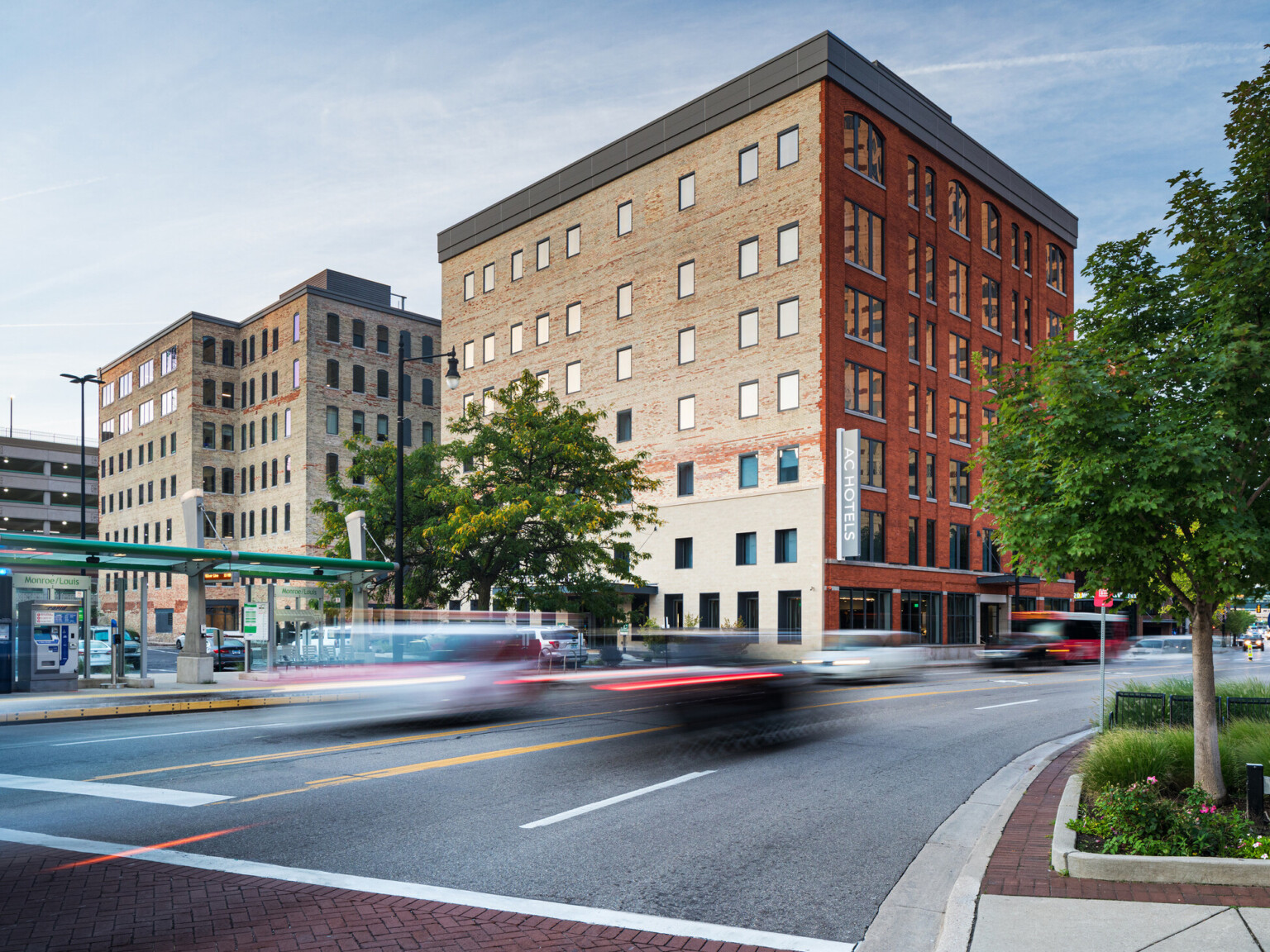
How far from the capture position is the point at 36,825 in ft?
29.0

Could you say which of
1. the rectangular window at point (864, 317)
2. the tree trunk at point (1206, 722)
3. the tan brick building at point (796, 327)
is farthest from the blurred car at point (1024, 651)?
the tree trunk at point (1206, 722)

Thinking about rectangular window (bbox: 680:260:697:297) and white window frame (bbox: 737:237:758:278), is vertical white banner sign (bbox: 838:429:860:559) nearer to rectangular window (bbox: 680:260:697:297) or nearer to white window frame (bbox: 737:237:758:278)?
white window frame (bbox: 737:237:758:278)

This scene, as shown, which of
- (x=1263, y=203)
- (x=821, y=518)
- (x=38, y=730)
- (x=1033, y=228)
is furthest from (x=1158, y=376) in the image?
(x=1033, y=228)

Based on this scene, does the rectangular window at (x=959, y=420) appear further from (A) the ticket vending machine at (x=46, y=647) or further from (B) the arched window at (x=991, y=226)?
(A) the ticket vending machine at (x=46, y=647)

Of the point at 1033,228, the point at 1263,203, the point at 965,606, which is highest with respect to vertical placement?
the point at 1033,228

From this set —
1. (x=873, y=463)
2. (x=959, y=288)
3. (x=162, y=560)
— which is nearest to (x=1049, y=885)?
(x=162, y=560)

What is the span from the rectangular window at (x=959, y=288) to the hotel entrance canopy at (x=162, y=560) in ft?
107

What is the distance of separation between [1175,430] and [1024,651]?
107 ft

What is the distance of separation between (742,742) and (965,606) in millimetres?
36876

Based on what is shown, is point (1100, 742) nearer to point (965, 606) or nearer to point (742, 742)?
point (742, 742)

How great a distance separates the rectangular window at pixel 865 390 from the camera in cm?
4144

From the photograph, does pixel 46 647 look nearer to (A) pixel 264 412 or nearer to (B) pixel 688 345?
(B) pixel 688 345

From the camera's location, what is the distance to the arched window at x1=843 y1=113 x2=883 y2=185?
4203 cm

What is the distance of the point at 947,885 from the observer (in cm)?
716
